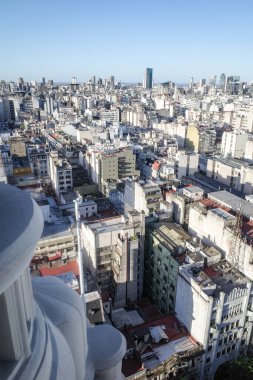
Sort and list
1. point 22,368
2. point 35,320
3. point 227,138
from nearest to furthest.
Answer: point 22,368 < point 35,320 < point 227,138

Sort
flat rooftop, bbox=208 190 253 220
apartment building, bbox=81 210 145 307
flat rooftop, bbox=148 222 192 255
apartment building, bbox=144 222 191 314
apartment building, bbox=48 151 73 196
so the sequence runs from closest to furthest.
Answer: apartment building, bbox=144 222 191 314
apartment building, bbox=81 210 145 307
flat rooftop, bbox=148 222 192 255
flat rooftop, bbox=208 190 253 220
apartment building, bbox=48 151 73 196

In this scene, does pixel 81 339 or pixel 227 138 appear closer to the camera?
pixel 81 339

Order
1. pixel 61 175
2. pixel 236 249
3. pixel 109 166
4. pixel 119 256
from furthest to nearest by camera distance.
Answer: pixel 109 166, pixel 61 175, pixel 119 256, pixel 236 249

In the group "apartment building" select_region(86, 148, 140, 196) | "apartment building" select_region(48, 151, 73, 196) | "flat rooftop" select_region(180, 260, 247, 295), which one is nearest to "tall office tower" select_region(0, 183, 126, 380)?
"flat rooftop" select_region(180, 260, 247, 295)

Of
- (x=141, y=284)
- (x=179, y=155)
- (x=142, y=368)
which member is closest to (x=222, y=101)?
(x=179, y=155)

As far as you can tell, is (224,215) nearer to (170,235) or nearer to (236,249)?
(236,249)

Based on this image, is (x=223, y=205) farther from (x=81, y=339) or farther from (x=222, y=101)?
(x=222, y=101)

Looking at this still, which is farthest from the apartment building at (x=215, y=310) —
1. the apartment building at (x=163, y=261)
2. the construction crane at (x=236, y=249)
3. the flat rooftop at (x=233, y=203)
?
the flat rooftop at (x=233, y=203)

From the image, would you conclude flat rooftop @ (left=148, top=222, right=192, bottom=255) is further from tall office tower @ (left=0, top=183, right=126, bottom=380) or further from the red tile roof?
tall office tower @ (left=0, top=183, right=126, bottom=380)

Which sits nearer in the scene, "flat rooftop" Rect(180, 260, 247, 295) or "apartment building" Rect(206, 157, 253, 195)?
"flat rooftop" Rect(180, 260, 247, 295)

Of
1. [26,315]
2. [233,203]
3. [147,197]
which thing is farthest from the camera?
[147,197]

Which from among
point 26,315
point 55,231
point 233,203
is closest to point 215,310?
point 233,203
